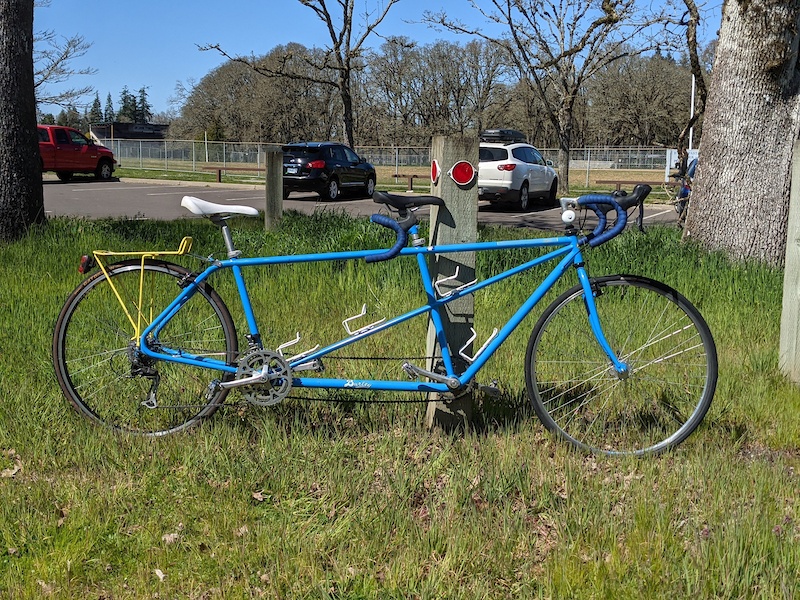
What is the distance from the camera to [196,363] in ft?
12.7

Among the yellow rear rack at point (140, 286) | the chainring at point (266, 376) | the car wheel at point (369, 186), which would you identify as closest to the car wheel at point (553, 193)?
the car wheel at point (369, 186)

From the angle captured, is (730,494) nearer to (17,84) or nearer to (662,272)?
(662,272)

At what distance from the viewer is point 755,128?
793 cm

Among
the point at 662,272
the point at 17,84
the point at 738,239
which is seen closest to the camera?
the point at 662,272

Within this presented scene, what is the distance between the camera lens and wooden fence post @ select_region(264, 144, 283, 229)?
34.5ft

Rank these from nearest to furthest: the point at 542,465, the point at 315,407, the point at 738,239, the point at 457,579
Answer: the point at 457,579
the point at 542,465
the point at 315,407
the point at 738,239

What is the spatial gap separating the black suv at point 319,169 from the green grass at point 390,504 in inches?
765

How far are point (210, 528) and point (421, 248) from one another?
1.42m

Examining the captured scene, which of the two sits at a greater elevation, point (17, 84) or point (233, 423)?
point (17, 84)

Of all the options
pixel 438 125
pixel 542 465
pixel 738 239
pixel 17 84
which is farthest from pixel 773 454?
pixel 438 125

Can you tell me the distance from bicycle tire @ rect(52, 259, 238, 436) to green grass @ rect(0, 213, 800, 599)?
0.17 meters

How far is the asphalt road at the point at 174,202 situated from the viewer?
18766 millimetres

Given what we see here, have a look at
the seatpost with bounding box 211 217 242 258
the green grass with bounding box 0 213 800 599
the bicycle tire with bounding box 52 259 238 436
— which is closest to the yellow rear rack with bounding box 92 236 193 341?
the bicycle tire with bounding box 52 259 238 436

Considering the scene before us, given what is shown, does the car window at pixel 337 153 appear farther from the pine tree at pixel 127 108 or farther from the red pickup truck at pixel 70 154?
the pine tree at pixel 127 108
